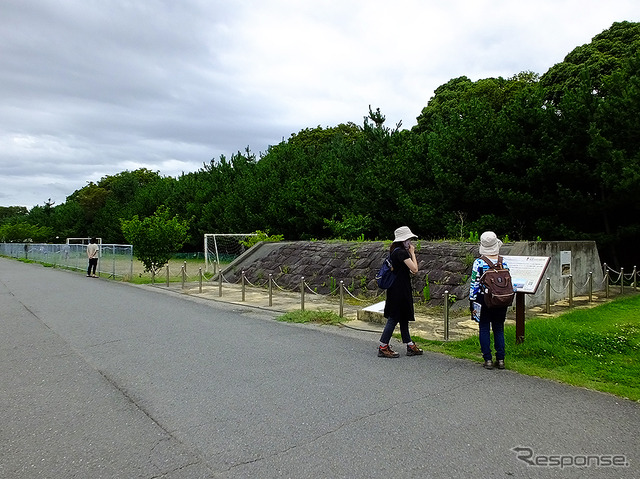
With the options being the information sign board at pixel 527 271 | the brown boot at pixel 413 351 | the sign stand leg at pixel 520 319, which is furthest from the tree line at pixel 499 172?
the brown boot at pixel 413 351

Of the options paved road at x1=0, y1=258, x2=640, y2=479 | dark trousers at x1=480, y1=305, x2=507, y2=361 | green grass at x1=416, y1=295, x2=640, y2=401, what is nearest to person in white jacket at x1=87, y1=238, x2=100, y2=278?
paved road at x1=0, y1=258, x2=640, y2=479

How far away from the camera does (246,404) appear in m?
4.80

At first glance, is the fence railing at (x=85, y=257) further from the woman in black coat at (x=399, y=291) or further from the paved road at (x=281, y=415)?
the woman in black coat at (x=399, y=291)

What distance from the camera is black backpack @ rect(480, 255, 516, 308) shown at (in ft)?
19.4

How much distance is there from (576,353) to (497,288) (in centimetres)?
181

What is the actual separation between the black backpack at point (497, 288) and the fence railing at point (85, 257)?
1891cm

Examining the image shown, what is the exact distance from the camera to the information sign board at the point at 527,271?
23.1 ft

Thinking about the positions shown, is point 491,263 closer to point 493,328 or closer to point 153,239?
point 493,328

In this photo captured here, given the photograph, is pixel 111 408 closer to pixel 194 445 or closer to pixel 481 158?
pixel 194 445

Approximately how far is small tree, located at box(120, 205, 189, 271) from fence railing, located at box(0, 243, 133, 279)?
64 cm

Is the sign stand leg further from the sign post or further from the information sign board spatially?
the information sign board

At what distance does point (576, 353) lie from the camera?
6559mm

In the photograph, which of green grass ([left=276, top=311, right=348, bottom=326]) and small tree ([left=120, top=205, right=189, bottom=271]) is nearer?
green grass ([left=276, top=311, right=348, bottom=326])

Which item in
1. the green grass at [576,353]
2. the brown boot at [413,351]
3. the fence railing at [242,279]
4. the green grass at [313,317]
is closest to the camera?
the green grass at [576,353]
